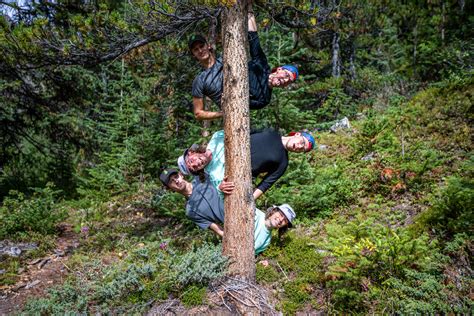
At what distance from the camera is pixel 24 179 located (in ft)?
37.8

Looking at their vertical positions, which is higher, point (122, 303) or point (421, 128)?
point (421, 128)

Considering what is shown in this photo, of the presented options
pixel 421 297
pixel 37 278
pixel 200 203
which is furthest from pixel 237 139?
pixel 37 278

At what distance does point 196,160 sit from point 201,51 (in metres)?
1.43

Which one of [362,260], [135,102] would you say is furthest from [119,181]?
[362,260]

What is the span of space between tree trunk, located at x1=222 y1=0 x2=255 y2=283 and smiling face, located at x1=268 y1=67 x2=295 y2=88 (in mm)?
405

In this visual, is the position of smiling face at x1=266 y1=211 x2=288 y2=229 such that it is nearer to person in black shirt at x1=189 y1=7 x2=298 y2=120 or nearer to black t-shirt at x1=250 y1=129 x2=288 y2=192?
black t-shirt at x1=250 y1=129 x2=288 y2=192

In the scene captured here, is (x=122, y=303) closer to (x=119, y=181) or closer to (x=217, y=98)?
(x=217, y=98)

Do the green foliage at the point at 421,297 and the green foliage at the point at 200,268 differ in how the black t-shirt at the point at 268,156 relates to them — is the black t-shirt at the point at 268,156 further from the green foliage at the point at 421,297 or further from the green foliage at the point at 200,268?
the green foliage at the point at 421,297

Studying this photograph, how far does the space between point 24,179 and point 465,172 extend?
1248 cm

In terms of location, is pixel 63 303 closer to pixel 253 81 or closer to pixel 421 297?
pixel 253 81

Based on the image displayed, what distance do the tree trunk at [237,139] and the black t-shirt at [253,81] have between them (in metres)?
0.42

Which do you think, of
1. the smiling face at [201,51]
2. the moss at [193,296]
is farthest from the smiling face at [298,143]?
the moss at [193,296]

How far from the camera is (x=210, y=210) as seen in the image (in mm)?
4555

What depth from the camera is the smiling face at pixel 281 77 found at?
160 inches
